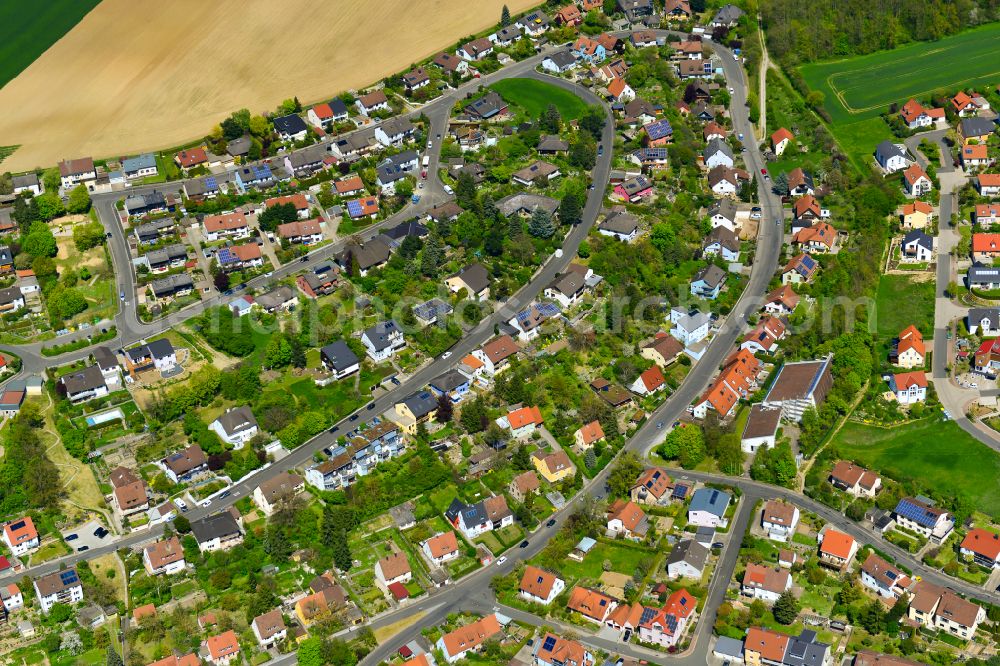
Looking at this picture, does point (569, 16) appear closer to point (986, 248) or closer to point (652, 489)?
point (986, 248)

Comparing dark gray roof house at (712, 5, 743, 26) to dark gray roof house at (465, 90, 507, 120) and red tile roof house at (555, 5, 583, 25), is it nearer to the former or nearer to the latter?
red tile roof house at (555, 5, 583, 25)

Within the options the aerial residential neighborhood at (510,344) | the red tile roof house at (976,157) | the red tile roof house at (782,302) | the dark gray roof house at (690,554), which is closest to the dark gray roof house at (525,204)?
the aerial residential neighborhood at (510,344)

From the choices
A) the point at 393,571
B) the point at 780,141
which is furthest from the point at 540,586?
the point at 780,141

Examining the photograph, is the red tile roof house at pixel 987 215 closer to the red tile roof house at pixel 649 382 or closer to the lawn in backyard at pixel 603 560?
the red tile roof house at pixel 649 382

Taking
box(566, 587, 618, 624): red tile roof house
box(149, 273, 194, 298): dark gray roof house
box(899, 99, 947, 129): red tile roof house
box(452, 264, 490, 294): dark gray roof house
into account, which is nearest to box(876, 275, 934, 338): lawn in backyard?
box(899, 99, 947, 129): red tile roof house

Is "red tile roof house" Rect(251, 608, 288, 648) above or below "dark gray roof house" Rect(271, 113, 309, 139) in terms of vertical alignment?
below

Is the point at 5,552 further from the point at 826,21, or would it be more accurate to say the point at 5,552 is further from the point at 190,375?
the point at 826,21

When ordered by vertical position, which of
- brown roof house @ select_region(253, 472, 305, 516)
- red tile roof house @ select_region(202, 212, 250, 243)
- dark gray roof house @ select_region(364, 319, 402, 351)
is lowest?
brown roof house @ select_region(253, 472, 305, 516)
